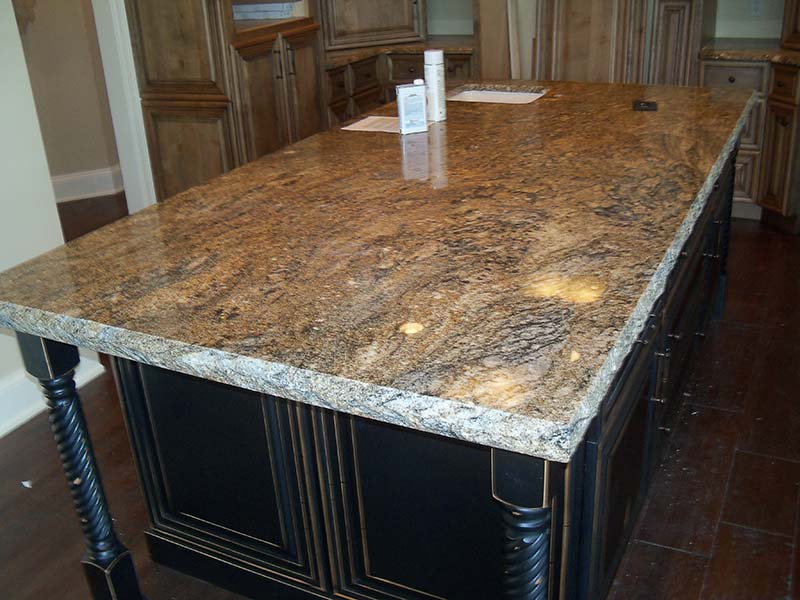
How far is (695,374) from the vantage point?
2.90 meters

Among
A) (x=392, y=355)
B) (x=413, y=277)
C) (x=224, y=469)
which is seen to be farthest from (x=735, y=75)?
(x=392, y=355)

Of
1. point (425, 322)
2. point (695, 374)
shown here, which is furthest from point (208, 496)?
point (695, 374)

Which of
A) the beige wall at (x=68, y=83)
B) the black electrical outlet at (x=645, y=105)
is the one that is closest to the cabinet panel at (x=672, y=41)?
the black electrical outlet at (x=645, y=105)

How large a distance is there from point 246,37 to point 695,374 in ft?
8.08

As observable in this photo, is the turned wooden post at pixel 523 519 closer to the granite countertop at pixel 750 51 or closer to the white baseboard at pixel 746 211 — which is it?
the granite countertop at pixel 750 51

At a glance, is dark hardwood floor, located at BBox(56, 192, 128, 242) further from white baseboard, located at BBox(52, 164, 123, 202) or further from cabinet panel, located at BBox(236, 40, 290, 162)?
cabinet panel, located at BBox(236, 40, 290, 162)

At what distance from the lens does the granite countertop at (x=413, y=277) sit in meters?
1.11

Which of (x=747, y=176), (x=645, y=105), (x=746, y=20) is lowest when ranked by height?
(x=747, y=176)

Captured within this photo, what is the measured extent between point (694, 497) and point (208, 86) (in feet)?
8.91

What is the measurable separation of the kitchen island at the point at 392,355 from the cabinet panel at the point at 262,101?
1574 mm

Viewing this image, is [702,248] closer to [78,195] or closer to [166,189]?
[166,189]

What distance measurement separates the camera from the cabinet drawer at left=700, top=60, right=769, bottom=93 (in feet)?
13.0

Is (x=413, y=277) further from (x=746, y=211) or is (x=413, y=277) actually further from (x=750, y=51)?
(x=746, y=211)

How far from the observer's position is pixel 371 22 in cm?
469
